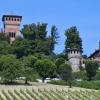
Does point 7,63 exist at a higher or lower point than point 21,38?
lower

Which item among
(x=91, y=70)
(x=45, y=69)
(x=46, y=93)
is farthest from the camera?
(x=91, y=70)

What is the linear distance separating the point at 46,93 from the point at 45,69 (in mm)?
19796

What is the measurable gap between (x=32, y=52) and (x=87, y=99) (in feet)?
124

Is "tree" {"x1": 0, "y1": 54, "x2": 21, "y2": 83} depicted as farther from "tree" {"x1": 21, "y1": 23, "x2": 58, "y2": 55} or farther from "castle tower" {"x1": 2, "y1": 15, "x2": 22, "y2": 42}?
"castle tower" {"x1": 2, "y1": 15, "x2": 22, "y2": 42}

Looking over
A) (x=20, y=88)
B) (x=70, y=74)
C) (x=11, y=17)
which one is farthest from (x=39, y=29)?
(x=20, y=88)

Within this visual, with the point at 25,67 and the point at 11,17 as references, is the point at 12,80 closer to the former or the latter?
the point at 25,67

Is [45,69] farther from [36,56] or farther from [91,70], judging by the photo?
[36,56]

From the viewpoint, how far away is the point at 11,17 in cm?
11475

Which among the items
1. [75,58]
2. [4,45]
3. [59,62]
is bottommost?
[59,62]

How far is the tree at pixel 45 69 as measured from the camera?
263 ft

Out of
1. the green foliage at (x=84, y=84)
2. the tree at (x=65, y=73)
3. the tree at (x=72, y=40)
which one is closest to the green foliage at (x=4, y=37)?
the tree at (x=72, y=40)

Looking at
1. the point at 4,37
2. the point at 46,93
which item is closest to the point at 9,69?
the point at 46,93

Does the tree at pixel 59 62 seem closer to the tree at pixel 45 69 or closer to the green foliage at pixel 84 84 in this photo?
the tree at pixel 45 69

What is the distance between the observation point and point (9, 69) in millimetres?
73250
